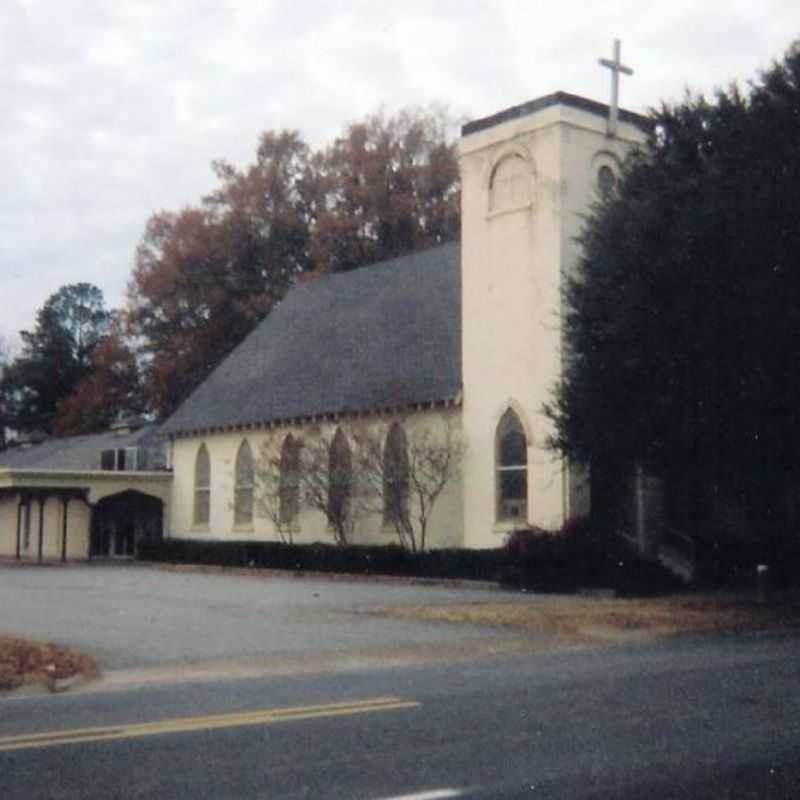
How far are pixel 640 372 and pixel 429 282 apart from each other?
17.9 metres

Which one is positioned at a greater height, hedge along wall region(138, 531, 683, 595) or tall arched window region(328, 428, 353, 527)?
tall arched window region(328, 428, 353, 527)

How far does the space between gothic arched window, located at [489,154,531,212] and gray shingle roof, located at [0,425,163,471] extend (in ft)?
63.3

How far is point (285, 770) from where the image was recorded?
886 cm

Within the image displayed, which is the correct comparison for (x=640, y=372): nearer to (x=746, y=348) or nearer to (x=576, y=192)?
(x=746, y=348)

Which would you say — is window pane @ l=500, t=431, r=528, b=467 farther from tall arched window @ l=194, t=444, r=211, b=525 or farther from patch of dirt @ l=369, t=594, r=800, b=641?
tall arched window @ l=194, t=444, r=211, b=525

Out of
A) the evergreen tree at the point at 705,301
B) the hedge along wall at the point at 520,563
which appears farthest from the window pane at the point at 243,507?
the evergreen tree at the point at 705,301

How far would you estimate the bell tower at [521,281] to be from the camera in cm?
3322

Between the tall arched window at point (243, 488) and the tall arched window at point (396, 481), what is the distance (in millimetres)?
7710

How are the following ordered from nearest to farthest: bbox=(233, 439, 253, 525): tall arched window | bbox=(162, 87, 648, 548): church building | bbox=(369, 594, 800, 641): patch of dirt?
1. bbox=(369, 594, 800, 641): patch of dirt
2. bbox=(162, 87, 648, 548): church building
3. bbox=(233, 439, 253, 525): tall arched window

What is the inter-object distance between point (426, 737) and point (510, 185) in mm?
25972

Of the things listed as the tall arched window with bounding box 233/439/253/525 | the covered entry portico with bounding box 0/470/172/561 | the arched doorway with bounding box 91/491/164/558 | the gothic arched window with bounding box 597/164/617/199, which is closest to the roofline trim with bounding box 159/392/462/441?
the tall arched window with bounding box 233/439/253/525

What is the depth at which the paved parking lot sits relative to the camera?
18.3m

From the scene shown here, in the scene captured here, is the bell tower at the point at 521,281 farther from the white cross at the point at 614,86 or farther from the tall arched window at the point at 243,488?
the tall arched window at the point at 243,488

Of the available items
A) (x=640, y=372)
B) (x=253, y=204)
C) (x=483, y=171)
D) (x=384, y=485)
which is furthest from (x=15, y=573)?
(x=253, y=204)
